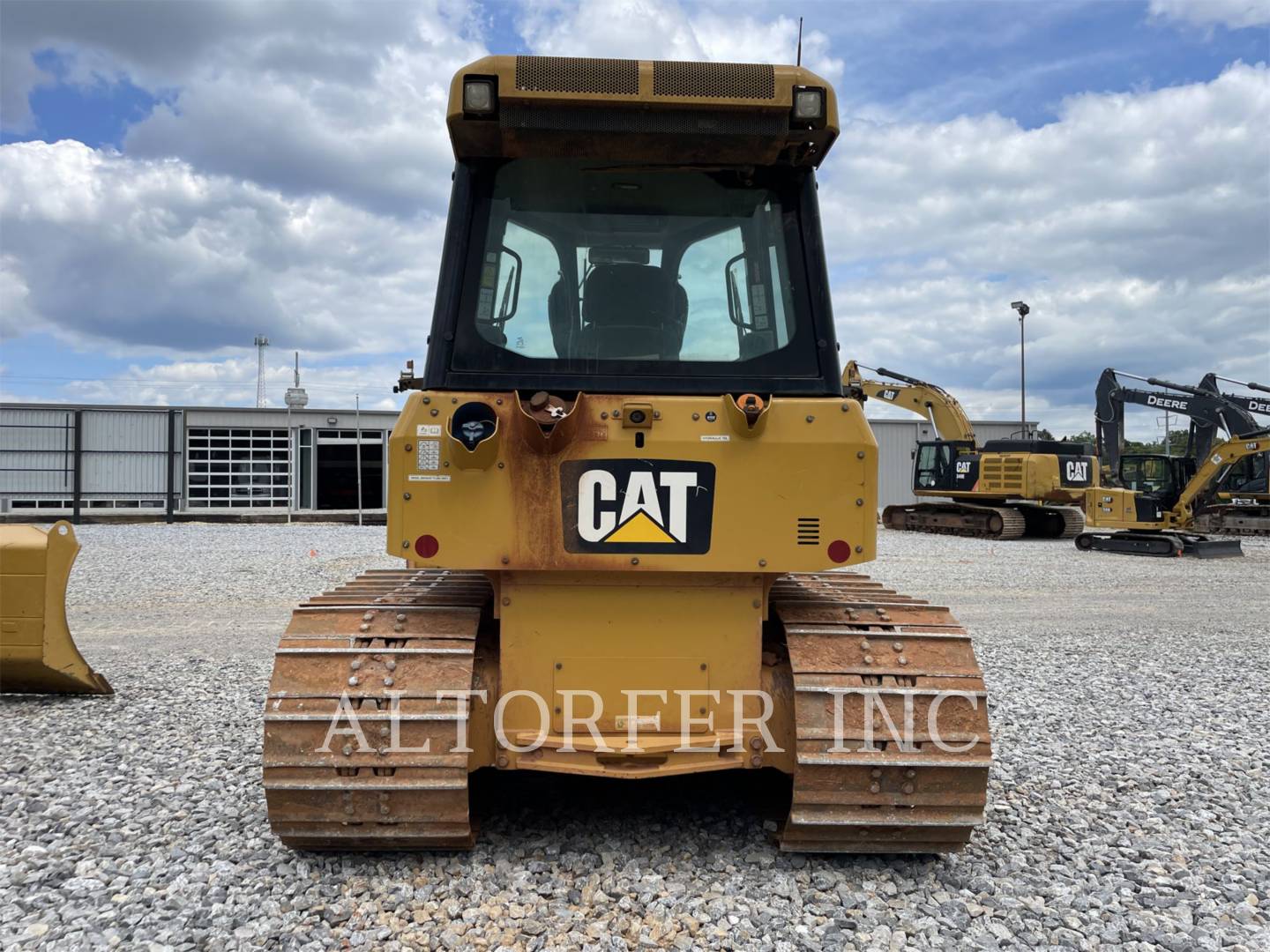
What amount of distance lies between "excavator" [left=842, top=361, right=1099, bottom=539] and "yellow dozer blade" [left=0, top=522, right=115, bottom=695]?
20.9 metres

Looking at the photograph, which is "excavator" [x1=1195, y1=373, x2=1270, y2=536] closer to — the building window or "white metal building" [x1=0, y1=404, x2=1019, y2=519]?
"white metal building" [x1=0, y1=404, x2=1019, y2=519]

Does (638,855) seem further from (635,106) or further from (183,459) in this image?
(183,459)

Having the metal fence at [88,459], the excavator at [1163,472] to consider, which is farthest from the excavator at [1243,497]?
the metal fence at [88,459]

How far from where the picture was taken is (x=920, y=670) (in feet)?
12.1

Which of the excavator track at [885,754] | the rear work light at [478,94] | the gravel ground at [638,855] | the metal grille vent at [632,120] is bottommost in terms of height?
the gravel ground at [638,855]

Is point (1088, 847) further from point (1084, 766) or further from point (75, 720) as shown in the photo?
point (75, 720)

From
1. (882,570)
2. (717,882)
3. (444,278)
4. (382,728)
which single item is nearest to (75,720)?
(382,728)

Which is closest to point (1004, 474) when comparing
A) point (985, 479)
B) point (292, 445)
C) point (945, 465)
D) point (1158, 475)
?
point (985, 479)

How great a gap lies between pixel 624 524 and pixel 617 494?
120 millimetres

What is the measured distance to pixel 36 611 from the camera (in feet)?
20.9

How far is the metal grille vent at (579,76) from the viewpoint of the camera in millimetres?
3729

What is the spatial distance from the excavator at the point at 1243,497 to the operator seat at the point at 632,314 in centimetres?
2593

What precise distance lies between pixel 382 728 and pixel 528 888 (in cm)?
80

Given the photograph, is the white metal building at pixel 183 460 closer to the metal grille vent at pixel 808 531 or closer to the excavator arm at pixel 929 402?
the excavator arm at pixel 929 402
